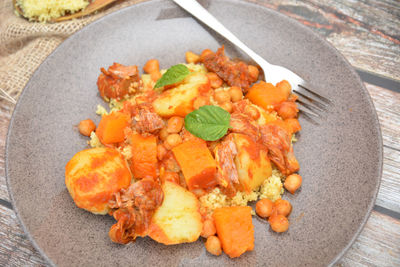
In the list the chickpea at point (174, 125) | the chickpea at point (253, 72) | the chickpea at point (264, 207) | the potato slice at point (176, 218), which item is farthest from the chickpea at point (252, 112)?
the potato slice at point (176, 218)

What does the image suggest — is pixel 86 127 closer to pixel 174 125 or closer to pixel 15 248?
pixel 174 125

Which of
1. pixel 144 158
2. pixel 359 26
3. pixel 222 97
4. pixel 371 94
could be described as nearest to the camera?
pixel 144 158

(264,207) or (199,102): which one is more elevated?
(199,102)

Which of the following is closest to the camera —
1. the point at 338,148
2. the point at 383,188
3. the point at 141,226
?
the point at 141,226

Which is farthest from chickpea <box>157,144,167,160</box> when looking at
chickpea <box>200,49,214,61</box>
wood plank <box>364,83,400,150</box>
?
wood plank <box>364,83,400,150</box>

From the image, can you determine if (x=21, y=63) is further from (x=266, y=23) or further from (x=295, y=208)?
(x=295, y=208)

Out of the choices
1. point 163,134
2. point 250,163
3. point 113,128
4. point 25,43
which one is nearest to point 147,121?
point 163,134

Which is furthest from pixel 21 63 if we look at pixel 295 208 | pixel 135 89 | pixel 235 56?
pixel 295 208
